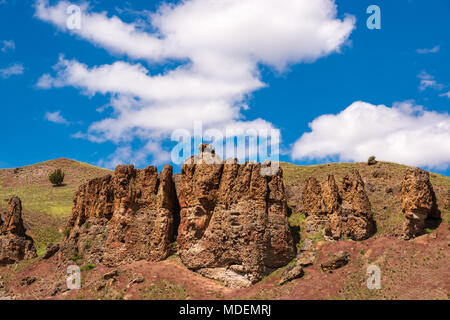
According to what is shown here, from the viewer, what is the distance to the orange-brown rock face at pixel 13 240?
6569 centimetres

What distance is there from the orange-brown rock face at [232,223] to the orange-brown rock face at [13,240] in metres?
29.7

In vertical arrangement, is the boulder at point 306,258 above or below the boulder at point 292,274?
above

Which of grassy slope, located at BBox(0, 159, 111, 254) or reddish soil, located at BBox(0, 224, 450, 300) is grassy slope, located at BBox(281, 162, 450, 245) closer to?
reddish soil, located at BBox(0, 224, 450, 300)

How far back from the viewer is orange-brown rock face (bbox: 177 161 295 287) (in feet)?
165

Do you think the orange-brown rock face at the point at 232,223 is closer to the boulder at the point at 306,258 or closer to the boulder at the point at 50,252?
the boulder at the point at 306,258

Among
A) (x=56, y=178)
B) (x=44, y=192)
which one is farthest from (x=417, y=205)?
(x=56, y=178)

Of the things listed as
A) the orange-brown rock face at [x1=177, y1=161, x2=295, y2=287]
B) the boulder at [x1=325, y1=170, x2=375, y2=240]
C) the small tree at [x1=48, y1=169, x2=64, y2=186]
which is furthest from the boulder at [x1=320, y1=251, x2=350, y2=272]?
the small tree at [x1=48, y1=169, x2=64, y2=186]

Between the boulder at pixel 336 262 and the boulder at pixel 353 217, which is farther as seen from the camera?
the boulder at pixel 353 217
